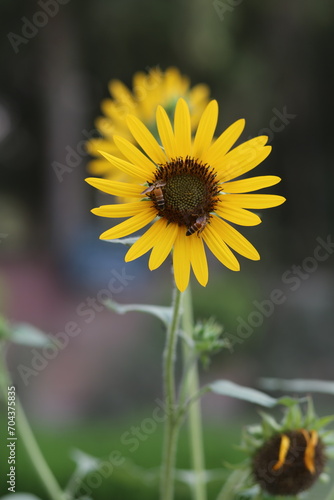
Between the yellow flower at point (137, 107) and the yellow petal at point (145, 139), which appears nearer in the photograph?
the yellow petal at point (145, 139)

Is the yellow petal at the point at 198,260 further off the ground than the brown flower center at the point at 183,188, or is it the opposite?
the brown flower center at the point at 183,188

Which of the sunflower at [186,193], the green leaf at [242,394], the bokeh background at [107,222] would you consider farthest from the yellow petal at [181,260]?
the bokeh background at [107,222]

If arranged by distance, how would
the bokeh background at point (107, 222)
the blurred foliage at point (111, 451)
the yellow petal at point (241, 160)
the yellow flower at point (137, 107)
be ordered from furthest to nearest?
the bokeh background at point (107, 222)
the blurred foliage at point (111, 451)
the yellow flower at point (137, 107)
the yellow petal at point (241, 160)

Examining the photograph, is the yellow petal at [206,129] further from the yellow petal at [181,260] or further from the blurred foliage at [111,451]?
the blurred foliage at [111,451]

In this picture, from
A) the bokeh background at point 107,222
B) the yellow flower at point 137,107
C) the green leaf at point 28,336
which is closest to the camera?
the green leaf at point 28,336

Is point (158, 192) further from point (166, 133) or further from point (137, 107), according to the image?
point (137, 107)

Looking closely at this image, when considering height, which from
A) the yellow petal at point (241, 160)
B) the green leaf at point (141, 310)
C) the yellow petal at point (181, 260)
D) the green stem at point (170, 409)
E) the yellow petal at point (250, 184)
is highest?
the yellow petal at point (241, 160)

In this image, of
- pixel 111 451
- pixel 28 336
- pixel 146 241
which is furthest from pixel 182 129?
pixel 111 451
